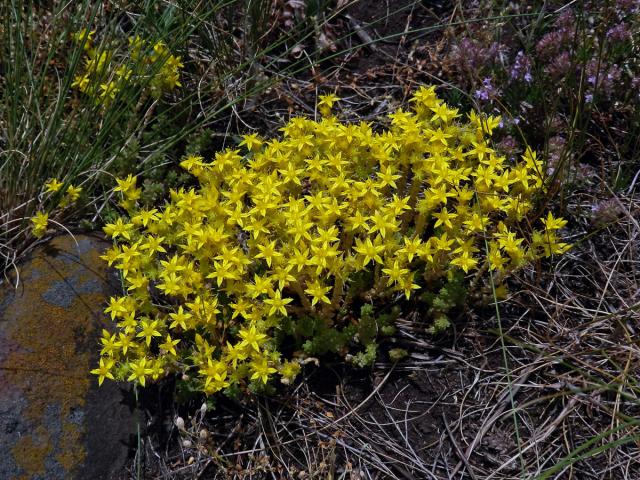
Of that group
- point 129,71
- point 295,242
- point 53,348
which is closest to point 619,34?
point 295,242

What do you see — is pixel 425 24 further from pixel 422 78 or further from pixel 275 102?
pixel 275 102

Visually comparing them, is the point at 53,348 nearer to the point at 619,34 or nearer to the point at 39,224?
the point at 39,224

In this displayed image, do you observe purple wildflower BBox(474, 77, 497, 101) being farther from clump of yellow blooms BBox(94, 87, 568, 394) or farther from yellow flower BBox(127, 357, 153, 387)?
yellow flower BBox(127, 357, 153, 387)

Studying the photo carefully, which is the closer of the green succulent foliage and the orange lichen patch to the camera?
the orange lichen patch

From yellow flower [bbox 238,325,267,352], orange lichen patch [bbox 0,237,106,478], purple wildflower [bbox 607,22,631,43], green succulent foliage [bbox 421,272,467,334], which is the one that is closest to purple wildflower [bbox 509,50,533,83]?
purple wildflower [bbox 607,22,631,43]

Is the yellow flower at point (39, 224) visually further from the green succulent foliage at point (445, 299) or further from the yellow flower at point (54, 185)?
the green succulent foliage at point (445, 299)

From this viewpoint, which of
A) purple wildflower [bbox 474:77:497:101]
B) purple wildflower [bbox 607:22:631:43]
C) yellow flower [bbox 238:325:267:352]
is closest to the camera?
yellow flower [bbox 238:325:267:352]

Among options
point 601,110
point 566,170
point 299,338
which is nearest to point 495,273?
point 566,170
